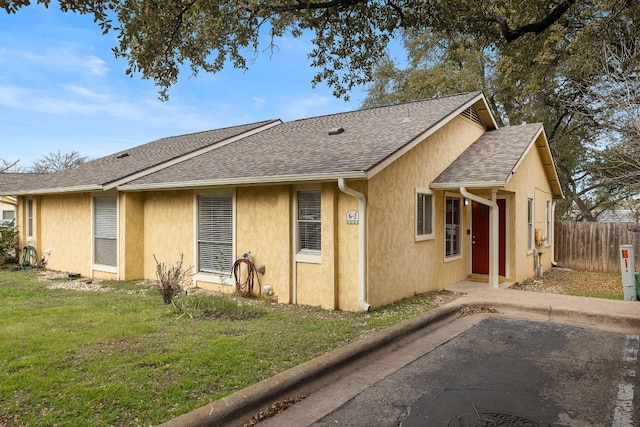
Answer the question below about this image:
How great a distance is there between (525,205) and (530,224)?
1063 millimetres

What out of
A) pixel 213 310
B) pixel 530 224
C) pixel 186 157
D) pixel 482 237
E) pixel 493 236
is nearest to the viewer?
pixel 213 310

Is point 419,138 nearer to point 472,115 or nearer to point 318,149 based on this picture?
point 318,149

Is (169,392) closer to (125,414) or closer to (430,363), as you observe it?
(125,414)

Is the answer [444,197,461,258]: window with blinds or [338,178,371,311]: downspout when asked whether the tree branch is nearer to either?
[338,178,371,311]: downspout

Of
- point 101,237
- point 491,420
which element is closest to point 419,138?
point 491,420

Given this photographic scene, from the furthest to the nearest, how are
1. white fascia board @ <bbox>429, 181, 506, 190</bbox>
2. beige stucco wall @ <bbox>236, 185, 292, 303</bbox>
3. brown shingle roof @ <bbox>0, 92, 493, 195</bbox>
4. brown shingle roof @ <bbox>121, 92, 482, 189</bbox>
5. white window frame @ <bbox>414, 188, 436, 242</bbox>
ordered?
white window frame @ <bbox>414, 188, 436, 242</bbox>, white fascia board @ <bbox>429, 181, 506, 190</bbox>, beige stucco wall @ <bbox>236, 185, 292, 303</bbox>, brown shingle roof @ <bbox>0, 92, 493, 195</bbox>, brown shingle roof @ <bbox>121, 92, 482, 189</bbox>

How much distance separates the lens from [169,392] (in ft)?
13.1

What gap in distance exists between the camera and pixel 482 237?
11.8 m

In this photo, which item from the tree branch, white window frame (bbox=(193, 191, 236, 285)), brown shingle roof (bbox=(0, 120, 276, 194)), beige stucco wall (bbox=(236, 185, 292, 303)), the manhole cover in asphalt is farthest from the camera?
brown shingle roof (bbox=(0, 120, 276, 194))

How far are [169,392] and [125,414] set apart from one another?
0.48 meters

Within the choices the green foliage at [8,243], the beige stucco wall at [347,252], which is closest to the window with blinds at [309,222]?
the beige stucco wall at [347,252]

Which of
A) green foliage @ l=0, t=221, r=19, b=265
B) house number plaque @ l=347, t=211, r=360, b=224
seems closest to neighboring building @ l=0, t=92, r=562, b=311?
house number plaque @ l=347, t=211, r=360, b=224

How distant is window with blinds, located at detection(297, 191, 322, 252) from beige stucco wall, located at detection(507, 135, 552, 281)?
5.15 m

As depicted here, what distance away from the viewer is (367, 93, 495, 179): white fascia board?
733 cm
